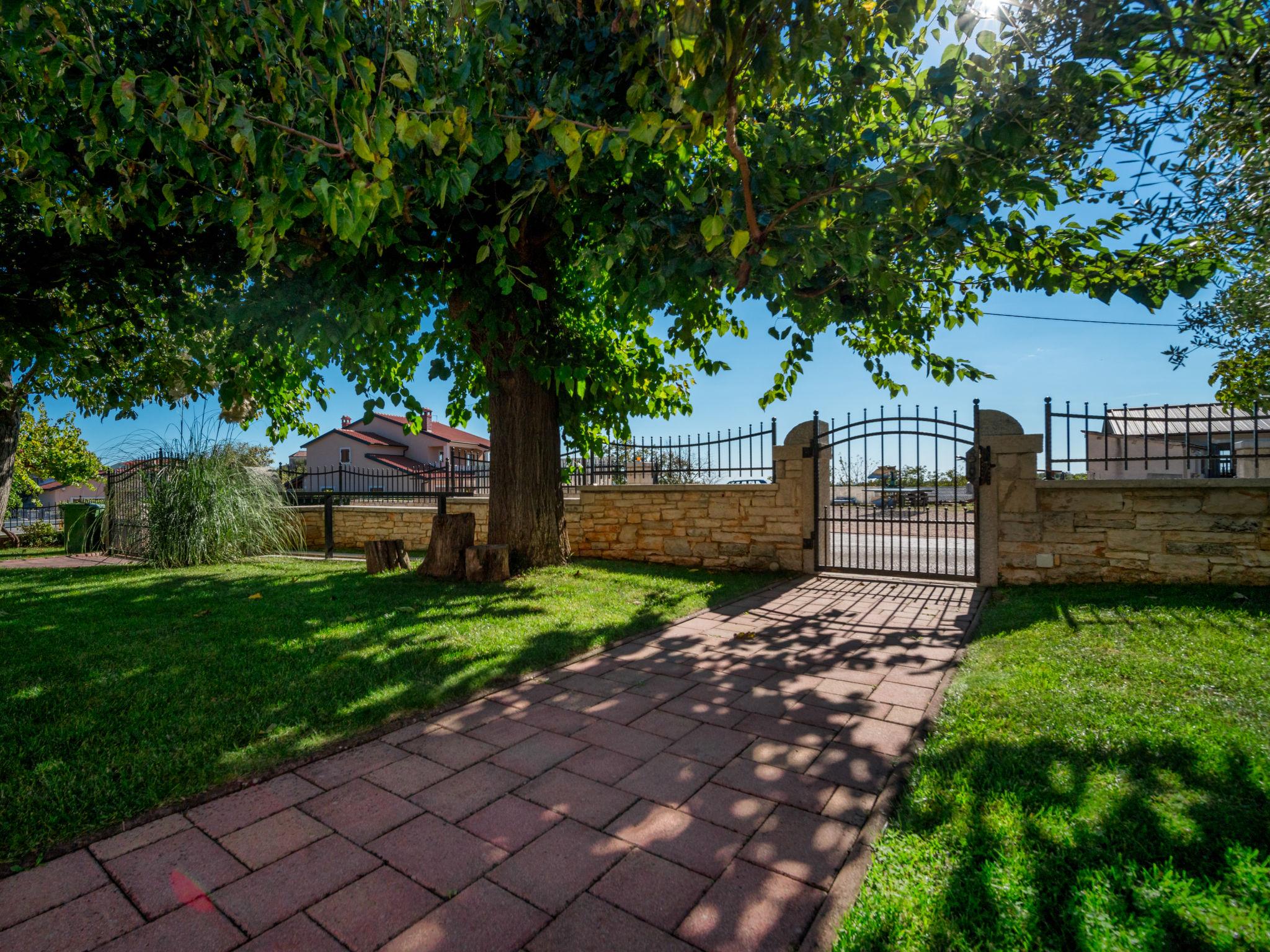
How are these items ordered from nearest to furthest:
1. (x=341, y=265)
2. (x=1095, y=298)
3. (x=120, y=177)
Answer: (x=1095, y=298) → (x=120, y=177) → (x=341, y=265)

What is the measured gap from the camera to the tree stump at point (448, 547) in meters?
7.34

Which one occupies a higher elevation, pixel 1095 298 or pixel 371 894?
pixel 1095 298

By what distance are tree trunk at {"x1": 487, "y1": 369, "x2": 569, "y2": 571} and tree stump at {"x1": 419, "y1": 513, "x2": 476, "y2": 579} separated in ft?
1.01

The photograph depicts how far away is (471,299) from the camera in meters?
6.09

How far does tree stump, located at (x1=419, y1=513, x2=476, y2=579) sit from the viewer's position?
734 cm

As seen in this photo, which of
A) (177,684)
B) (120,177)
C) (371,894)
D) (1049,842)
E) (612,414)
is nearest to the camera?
(371,894)

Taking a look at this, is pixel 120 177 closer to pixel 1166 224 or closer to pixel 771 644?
pixel 771 644

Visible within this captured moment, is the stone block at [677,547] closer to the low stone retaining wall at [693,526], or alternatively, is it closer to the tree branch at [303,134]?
the low stone retaining wall at [693,526]

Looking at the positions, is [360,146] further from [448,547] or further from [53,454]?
[53,454]

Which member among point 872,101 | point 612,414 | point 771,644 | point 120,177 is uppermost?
point 872,101

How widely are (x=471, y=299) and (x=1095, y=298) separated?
534cm

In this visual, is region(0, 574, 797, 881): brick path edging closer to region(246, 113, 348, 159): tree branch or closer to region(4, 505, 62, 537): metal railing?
region(246, 113, 348, 159): tree branch

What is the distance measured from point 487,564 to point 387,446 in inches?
1239

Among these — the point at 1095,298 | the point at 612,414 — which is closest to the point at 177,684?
the point at 612,414
